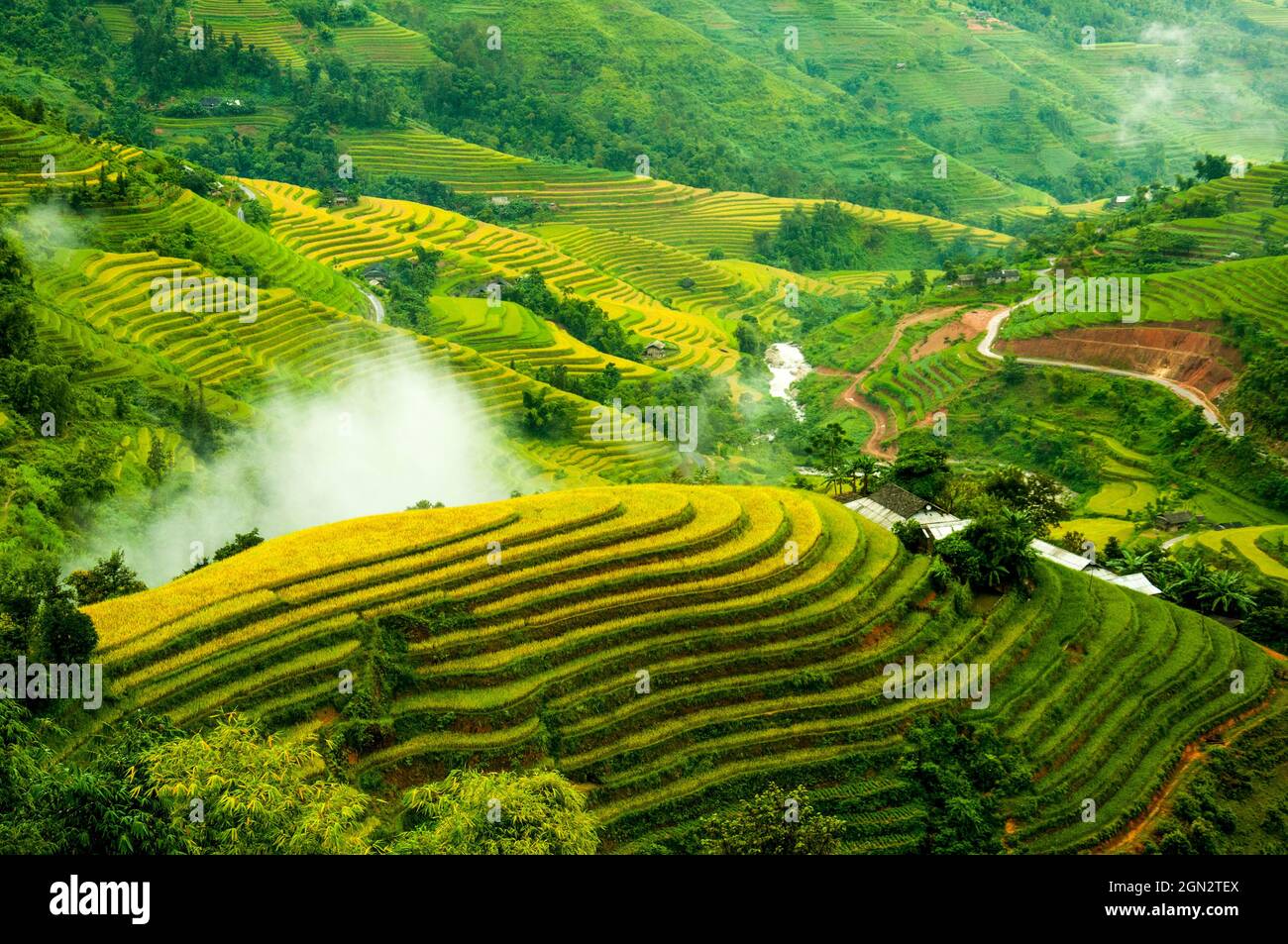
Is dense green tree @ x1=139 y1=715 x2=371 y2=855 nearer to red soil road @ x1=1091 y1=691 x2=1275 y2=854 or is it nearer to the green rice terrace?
the green rice terrace

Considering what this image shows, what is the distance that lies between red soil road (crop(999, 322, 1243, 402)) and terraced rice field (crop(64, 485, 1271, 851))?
84.8 feet

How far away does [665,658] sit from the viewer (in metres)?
20.5

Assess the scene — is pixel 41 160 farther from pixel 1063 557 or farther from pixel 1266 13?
pixel 1266 13

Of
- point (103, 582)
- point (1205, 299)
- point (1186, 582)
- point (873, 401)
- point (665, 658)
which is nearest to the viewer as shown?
point (665, 658)

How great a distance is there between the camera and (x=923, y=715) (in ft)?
68.0

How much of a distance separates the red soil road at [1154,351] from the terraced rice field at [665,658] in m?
25.8

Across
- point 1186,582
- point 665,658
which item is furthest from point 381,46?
point 665,658

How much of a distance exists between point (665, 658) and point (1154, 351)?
125ft

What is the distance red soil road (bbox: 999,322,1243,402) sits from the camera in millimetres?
47469

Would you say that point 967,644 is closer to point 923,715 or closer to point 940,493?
point 923,715

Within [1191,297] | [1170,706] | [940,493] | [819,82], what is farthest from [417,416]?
[819,82]

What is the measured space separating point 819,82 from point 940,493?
313 feet

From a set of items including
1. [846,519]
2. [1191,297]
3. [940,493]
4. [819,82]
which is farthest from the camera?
[819,82]
